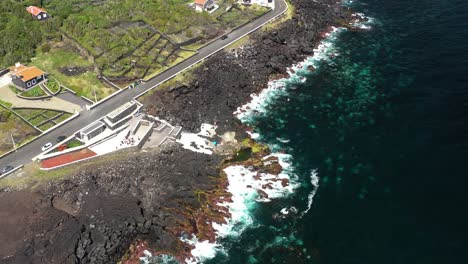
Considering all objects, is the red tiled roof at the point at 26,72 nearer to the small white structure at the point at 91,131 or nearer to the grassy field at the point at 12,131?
the grassy field at the point at 12,131

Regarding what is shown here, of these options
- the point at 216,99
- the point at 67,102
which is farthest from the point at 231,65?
the point at 67,102

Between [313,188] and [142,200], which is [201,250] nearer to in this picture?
[142,200]

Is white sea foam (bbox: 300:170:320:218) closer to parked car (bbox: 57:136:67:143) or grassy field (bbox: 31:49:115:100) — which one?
parked car (bbox: 57:136:67:143)

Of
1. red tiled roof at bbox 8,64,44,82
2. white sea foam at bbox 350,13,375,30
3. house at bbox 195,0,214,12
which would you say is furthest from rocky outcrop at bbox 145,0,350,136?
red tiled roof at bbox 8,64,44,82

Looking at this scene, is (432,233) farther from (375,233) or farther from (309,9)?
(309,9)

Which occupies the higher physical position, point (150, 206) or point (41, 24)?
point (41, 24)

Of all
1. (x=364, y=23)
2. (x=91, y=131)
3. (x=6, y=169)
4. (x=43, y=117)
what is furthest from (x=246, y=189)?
(x=364, y=23)
